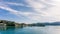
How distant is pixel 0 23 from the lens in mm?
22094

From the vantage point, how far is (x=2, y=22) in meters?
23.1

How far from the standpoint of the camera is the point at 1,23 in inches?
890

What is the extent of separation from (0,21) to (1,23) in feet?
1.49

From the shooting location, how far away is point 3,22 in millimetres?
23250

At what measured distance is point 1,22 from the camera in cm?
2333

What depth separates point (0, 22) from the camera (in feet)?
75.4

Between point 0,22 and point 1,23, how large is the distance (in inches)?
18.8

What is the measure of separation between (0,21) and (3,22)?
2.10 feet

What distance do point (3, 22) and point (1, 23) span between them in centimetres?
70

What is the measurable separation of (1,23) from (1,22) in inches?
30.1

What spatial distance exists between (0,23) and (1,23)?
1.65 ft

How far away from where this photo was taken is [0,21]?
2281 centimetres

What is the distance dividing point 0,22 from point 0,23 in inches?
35.7
